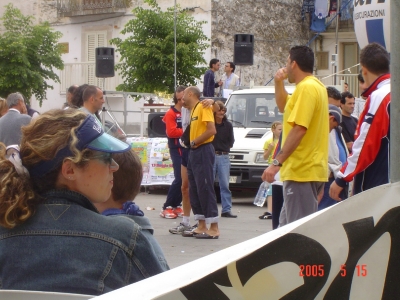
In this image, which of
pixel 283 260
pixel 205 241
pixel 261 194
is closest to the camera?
pixel 283 260

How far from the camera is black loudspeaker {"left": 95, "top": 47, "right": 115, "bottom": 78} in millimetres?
22625

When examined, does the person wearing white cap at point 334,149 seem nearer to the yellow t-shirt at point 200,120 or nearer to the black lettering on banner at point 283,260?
the yellow t-shirt at point 200,120

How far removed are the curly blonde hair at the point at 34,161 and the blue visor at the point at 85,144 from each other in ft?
0.04

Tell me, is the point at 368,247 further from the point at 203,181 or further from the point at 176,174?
the point at 176,174

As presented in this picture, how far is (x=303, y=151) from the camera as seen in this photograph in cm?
594

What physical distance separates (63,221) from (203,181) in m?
6.52

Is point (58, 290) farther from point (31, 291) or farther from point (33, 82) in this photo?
point (33, 82)

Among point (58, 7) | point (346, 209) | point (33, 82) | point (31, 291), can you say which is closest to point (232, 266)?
point (346, 209)

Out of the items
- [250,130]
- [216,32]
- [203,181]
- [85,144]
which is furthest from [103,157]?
[216,32]

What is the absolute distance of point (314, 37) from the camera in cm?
3212

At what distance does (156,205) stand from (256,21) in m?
19.1

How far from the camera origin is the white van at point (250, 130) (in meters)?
13.1

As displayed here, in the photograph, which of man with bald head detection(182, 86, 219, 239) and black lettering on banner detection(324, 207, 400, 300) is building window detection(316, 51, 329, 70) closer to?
man with bald head detection(182, 86, 219, 239)

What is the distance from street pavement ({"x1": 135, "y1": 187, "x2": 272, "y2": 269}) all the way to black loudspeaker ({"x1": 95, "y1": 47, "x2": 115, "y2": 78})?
884cm
